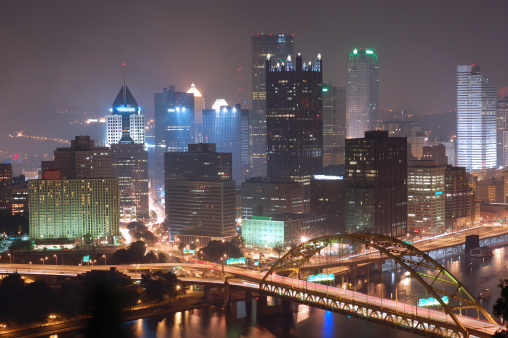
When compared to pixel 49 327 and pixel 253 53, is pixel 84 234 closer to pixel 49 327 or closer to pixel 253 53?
pixel 49 327

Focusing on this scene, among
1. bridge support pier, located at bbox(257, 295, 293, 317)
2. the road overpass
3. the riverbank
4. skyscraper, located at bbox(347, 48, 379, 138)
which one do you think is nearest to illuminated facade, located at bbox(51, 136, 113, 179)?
the road overpass

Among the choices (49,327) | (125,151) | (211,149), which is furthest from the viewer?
(125,151)

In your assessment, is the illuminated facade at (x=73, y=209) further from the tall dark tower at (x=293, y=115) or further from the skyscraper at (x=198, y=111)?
the skyscraper at (x=198, y=111)

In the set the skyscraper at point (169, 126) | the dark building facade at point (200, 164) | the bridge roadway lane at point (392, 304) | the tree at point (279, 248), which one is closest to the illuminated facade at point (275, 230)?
the tree at point (279, 248)

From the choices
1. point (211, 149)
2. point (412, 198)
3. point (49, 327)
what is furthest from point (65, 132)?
point (49, 327)

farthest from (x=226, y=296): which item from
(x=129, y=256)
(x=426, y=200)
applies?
(x=426, y=200)

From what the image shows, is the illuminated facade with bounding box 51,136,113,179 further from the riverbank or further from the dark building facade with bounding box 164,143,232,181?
the riverbank
